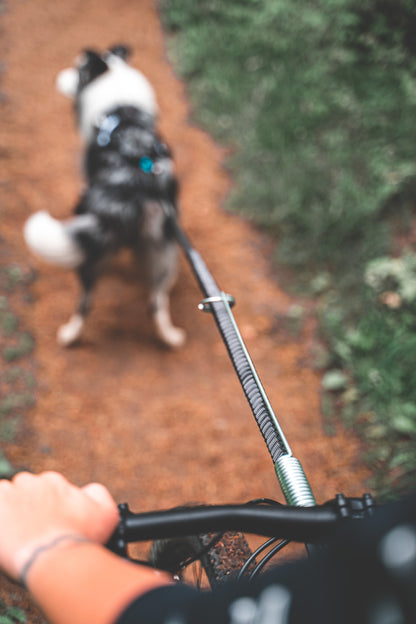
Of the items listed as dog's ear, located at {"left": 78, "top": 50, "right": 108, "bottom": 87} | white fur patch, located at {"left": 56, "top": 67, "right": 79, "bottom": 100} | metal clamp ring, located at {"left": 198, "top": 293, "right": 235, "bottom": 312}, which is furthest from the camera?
white fur patch, located at {"left": 56, "top": 67, "right": 79, "bottom": 100}

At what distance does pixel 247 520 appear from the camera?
0.73m

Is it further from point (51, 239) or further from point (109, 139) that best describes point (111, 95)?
point (51, 239)

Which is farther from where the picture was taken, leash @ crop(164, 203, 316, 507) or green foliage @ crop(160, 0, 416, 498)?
green foliage @ crop(160, 0, 416, 498)

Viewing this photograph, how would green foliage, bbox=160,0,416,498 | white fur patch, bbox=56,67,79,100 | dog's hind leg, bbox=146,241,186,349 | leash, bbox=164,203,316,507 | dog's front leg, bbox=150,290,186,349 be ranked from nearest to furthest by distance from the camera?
leash, bbox=164,203,316,507
green foliage, bbox=160,0,416,498
dog's hind leg, bbox=146,241,186,349
dog's front leg, bbox=150,290,186,349
white fur patch, bbox=56,67,79,100

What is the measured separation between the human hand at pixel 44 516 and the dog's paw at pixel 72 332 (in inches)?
87.0

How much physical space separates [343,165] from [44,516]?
368 centimetres

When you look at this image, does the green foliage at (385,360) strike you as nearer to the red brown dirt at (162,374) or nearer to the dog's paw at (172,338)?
the red brown dirt at (162,374)

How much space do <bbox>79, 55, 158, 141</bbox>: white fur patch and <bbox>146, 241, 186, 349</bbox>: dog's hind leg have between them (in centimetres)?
102

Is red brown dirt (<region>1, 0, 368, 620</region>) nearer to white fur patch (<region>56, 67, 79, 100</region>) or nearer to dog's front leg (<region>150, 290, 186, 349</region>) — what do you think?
dog's front leg (<region>150, 290, 186, 349</region>)

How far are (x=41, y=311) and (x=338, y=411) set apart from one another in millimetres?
2077

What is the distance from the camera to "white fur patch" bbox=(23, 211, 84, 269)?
225 centimetres

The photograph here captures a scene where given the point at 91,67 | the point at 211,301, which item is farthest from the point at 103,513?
the point at 91,67

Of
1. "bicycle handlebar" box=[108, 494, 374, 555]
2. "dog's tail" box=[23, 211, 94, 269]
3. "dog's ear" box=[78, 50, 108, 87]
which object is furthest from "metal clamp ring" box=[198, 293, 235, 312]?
"dog's ear" box=[78, 50, 108, 87]

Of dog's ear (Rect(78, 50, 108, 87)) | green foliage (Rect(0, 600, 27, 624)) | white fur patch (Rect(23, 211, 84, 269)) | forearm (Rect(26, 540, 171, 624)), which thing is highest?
dog's ear (Rect(78, 50, 108, 87))
